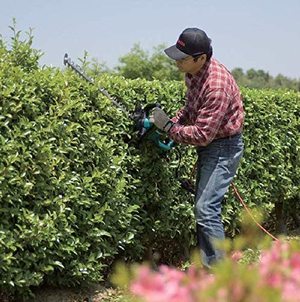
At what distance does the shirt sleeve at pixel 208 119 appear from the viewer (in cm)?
433

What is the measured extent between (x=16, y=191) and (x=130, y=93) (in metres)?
1.59

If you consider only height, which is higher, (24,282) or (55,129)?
(55,129)

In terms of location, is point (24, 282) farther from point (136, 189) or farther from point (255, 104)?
point (255, 104)

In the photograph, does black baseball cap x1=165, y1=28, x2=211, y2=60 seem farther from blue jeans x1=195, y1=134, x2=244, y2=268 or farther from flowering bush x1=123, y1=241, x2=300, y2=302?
flowering bush x1=123, y1=241, x2=300, y2=302

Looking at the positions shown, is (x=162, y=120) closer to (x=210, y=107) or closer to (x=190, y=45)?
(x=210, y=107)

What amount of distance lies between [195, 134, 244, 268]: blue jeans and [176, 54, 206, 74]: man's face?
55cm

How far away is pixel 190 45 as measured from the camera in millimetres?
4418

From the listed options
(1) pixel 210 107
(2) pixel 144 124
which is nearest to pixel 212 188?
(1) pixel 210 107

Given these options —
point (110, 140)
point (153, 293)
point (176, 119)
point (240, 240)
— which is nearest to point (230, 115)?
point (176, 119)

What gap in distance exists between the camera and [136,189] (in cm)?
519

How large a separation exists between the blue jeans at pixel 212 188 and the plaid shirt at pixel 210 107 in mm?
116

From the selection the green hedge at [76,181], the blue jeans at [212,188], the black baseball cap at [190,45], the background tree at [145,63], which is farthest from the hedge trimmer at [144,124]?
the background tree at [145,63]

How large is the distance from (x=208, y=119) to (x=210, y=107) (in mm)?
93

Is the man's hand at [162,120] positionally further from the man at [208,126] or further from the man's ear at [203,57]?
the man's ear at [203,57]
